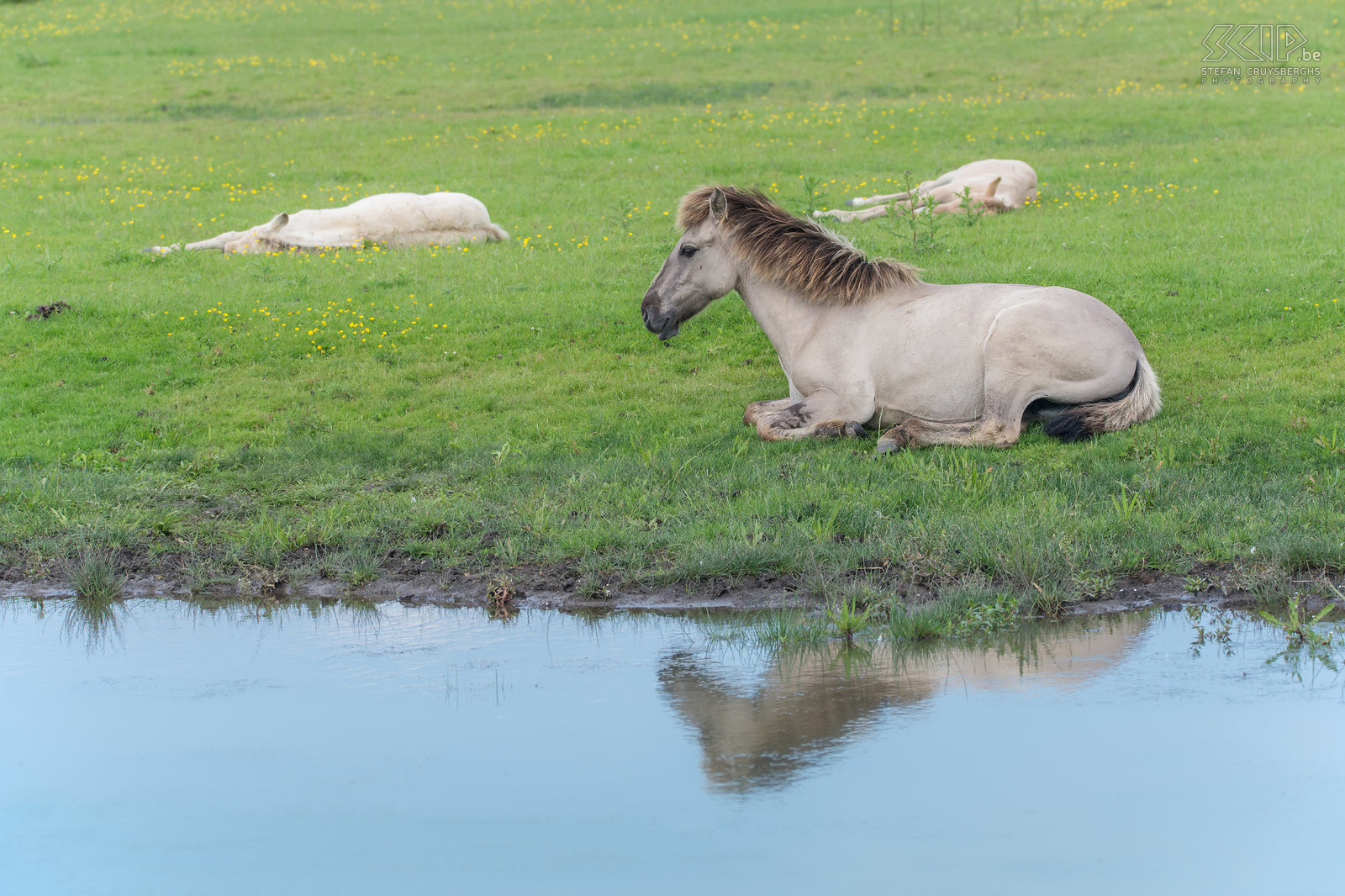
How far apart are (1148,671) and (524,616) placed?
3.13 m

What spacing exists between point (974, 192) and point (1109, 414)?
7432 mm

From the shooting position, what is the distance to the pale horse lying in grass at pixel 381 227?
14.8 m

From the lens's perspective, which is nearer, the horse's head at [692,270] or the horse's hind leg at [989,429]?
the horse's hind leg at [989,429]

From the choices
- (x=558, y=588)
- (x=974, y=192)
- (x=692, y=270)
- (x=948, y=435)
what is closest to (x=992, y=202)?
(x=974, y=192)

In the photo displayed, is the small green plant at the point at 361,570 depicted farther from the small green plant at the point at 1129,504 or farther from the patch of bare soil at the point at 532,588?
the small green plant at the point at 1129,504

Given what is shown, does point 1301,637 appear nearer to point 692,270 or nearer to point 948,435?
point 948,435

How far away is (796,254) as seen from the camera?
9312 millimetres

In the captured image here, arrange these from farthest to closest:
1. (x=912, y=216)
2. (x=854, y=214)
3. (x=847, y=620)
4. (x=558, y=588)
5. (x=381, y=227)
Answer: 1. (x=381, y=227)
2. (x=854, y=214)
3. (x=912, y=216)
4. (x=558, y=588)
5. (x=847, y=620)

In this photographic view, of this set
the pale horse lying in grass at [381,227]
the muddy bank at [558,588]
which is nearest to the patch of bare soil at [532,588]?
the muddy bank at [558,588]

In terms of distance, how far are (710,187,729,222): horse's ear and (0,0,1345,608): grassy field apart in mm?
1551

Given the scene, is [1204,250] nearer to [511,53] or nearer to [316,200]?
[316,200]

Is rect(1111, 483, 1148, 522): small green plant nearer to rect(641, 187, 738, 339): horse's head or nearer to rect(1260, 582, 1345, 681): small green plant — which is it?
rect(1260, 582, 1345, 681): small green plant

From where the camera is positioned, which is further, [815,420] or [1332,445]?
[815,420]

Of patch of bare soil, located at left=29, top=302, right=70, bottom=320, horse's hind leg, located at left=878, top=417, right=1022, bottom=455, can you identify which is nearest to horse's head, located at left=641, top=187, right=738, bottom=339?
horse's hind leg, located at left=878, top=417, right=1022, bottom=455
